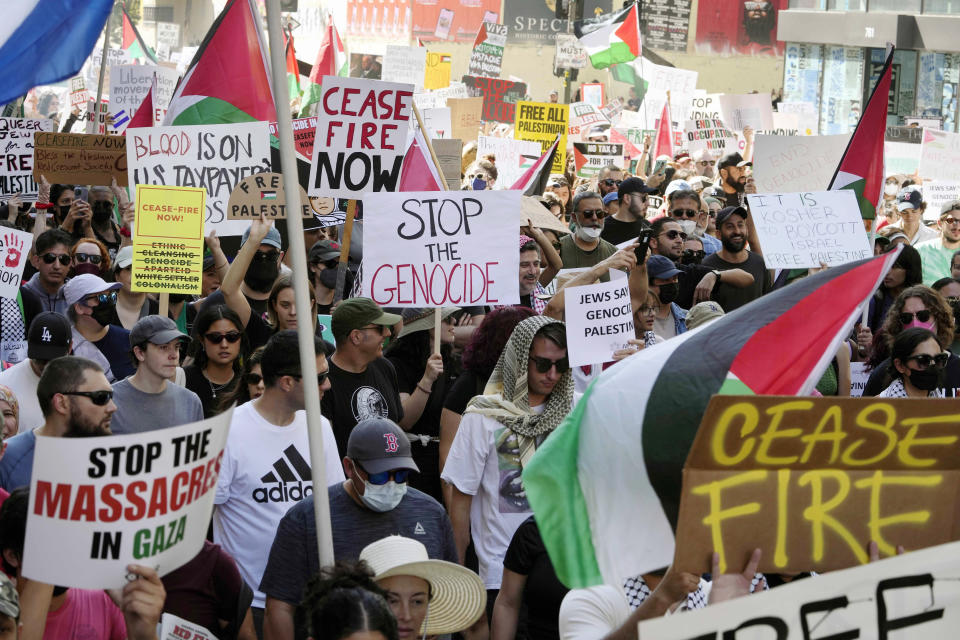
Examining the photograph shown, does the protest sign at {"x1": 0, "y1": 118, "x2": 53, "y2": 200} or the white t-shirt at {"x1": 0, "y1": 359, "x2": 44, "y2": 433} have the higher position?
the protest sign at {"x1": 0, "y1": 118, "x2": 53, "y2": 200}

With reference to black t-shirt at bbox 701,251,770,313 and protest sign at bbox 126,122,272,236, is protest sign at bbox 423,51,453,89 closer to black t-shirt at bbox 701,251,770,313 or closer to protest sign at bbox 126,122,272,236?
black t-shirt at bbox 701,251,770,313

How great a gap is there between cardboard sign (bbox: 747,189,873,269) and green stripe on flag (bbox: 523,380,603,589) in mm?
5501

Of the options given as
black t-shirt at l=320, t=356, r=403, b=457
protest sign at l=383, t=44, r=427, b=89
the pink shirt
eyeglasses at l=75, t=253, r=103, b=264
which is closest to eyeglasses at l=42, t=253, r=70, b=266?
eyeglasses at l=75, t=253, r=103, b=264

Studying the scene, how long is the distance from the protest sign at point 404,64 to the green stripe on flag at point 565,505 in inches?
653

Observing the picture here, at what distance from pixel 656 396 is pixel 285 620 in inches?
65.4

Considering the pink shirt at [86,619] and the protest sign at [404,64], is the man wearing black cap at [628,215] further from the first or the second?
the protest sign at [404,64]

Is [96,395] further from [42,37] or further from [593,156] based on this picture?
[593,156]

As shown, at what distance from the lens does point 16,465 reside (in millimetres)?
4711

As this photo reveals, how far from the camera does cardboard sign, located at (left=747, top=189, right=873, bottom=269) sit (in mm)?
8562

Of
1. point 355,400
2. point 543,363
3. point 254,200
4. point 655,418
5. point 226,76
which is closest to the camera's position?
point 655,418

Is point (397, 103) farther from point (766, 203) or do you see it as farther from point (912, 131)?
point (912, 131)

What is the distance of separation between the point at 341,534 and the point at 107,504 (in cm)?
124

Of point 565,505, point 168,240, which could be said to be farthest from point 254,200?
point 565,505

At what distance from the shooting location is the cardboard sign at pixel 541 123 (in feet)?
52.6
